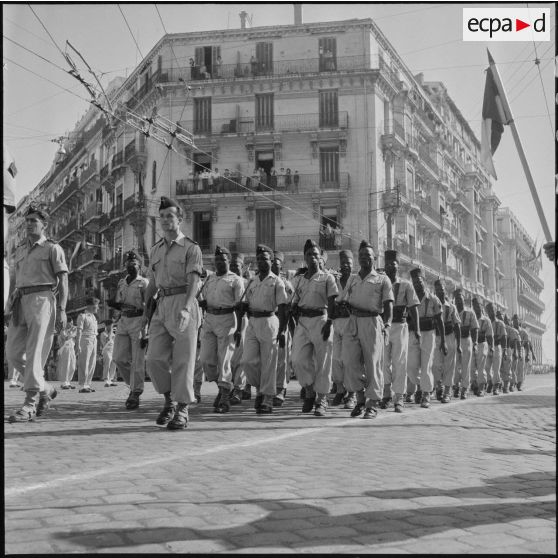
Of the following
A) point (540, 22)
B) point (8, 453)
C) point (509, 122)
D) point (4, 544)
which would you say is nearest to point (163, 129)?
point (509, 122)

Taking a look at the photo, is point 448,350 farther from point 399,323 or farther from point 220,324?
point 220,324

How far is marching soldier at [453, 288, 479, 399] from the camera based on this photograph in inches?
543

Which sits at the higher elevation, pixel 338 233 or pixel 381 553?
pixel 338 233

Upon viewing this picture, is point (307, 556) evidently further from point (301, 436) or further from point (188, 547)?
point (301, 436)

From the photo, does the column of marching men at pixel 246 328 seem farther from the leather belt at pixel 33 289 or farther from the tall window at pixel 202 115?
the tall window at pixel 202 115

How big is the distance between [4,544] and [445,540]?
1.72 meters

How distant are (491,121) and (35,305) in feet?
15.2

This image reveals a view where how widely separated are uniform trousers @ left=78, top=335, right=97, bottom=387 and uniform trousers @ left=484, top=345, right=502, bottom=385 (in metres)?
8.19

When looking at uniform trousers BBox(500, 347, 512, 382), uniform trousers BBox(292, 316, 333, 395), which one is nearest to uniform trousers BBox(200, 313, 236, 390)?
uniform trousers BBox(292, 316, 333, 395)

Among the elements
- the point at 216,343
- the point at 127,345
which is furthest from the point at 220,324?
the point at 127,345

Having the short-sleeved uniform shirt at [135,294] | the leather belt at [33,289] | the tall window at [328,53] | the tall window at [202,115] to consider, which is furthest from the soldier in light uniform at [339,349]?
the tall window at [328,53]

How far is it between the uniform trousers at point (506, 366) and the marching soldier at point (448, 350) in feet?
15.6

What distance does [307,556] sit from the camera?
9.37ft

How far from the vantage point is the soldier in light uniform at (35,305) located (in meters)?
7.36
